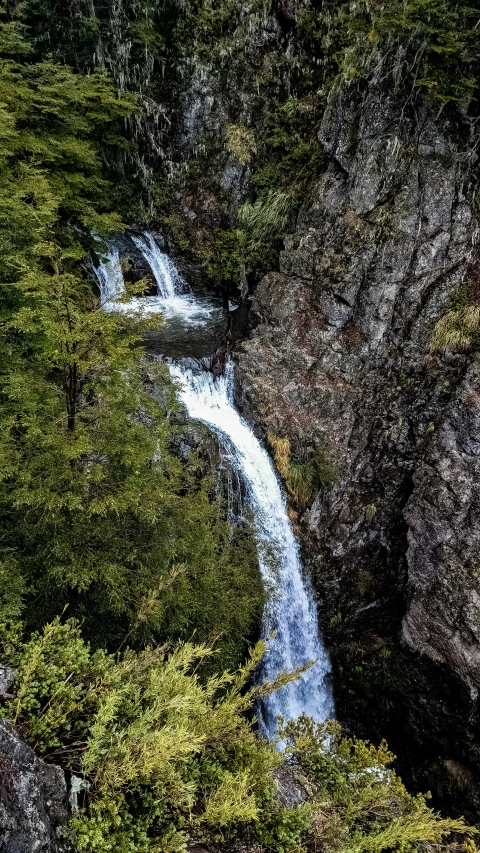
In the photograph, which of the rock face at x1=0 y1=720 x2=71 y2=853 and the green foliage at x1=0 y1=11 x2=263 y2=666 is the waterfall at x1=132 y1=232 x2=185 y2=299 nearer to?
the green foliage at x1=0 y1=11 x2=263 y2=666

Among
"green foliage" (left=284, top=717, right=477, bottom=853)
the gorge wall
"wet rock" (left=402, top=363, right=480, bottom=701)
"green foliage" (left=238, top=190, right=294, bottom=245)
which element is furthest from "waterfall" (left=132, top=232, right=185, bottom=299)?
"green foliage" (left=284, top=717, right=477, bottom=853)

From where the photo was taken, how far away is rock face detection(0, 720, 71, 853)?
8.82ft

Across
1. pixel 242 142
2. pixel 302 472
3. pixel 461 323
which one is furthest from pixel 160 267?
pixel 461 323

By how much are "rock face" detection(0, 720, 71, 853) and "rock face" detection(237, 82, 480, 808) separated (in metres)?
8.03

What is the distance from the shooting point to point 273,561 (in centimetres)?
960

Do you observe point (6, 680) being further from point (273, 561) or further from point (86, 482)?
point (273, 561)

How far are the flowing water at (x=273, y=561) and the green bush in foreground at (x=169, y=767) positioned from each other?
525cm

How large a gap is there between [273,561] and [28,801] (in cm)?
708

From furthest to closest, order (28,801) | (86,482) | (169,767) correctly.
→ (86,482), (169,767), (28,801)

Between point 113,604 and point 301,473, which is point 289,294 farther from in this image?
point 113,604

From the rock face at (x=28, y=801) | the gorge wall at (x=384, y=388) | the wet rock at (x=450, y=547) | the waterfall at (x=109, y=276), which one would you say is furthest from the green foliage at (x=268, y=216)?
the rock face at (x=28, y=801)

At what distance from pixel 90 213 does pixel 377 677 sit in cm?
1192

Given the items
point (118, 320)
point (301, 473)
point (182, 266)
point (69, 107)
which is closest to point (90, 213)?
point (69, 107)

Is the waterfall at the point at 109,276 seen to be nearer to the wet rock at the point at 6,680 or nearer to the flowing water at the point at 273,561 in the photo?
the flowing water at the point at 273,561
